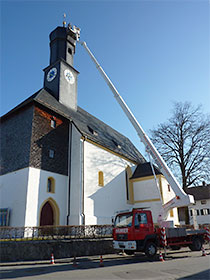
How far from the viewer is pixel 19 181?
15.5 metres

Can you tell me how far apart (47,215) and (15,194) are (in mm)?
2810

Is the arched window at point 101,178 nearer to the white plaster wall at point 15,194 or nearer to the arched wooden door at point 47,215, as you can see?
the arched wooden door at point 47,215

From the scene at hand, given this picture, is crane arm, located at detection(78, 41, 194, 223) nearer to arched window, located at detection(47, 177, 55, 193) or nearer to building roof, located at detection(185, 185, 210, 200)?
arched window, located at detection(47, 177, 55, 193)

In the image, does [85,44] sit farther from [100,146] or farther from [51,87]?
[100,146]

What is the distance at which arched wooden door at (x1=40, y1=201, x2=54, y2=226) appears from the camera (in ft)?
51.6

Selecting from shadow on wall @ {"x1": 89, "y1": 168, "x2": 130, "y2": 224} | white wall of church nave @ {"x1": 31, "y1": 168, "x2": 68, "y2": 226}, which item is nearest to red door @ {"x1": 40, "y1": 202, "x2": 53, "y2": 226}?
white wall of church nave @ {"x1": 31, "y1": 168, "x2": 68, "y2": 226}

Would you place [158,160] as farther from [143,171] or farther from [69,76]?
[69,76]

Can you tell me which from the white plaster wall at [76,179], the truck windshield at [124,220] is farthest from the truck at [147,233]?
the white plaster wall at [76,179]

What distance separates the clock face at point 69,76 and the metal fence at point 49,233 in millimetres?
16141

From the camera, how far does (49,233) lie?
12.7m

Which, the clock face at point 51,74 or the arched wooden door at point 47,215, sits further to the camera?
the clock face at point 51,74

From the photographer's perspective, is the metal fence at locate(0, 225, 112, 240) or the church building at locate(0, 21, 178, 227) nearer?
the metal fence at locate(0, 225, 112, 240)

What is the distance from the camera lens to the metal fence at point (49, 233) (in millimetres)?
12266

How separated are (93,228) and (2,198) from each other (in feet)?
23.6
